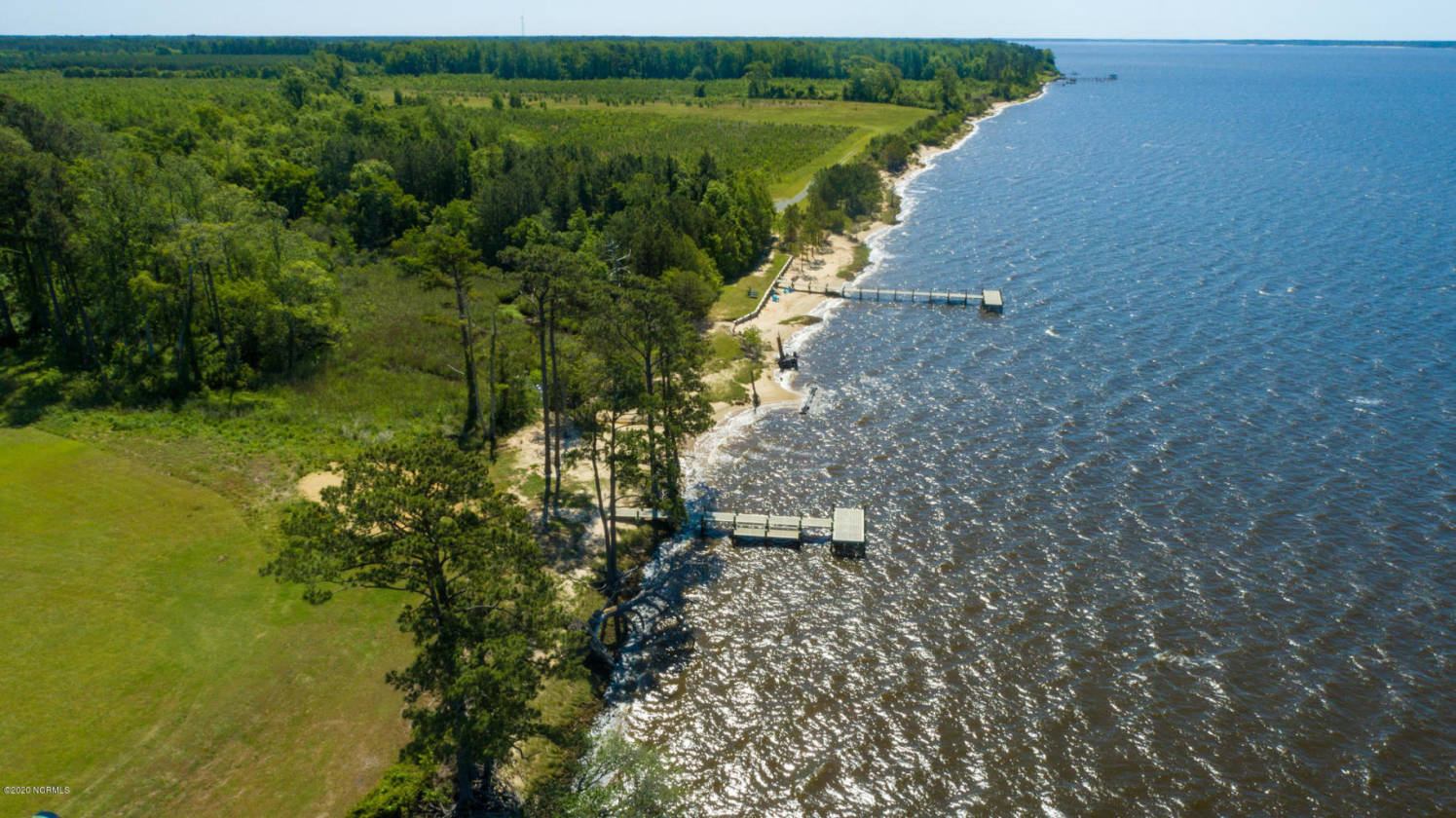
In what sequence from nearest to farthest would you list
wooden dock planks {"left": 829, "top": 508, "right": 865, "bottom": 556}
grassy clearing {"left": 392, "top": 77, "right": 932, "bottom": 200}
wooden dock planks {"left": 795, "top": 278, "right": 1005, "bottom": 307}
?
wooden dock planks {"left": 829, "top": 508, "right": 865, "bottom": 556}
wooden dock planks {"left": 795, "top": 278, "right": 1005, "bottom": 307}
grassy clearing {"left": 392, "top": 77, "right": 932, "bottom": 200}

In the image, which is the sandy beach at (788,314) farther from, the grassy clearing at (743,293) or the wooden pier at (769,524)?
the wooden pier at (769,524)

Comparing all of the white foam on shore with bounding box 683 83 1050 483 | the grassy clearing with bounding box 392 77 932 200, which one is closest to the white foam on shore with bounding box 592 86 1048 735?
the white foam on shore with bounding box 683 83 1050 483

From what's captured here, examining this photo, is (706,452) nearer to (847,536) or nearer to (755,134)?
(847,536)

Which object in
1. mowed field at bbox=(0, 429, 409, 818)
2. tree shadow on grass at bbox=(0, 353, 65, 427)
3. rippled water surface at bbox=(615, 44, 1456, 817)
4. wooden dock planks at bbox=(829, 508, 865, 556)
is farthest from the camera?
tree shadow on grass at bbox=(0, 353, 65, 427)

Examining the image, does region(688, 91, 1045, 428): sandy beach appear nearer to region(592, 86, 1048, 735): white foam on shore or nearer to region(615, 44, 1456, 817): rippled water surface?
region(592, 86, 1048, 735): white foam on shore

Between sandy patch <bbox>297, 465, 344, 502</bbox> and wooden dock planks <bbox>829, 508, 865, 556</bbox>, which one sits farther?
sandy patch <bbox>297, 465, 344, 502</bbox>

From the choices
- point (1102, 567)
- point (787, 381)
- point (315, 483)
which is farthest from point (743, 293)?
point (1102, 567)
